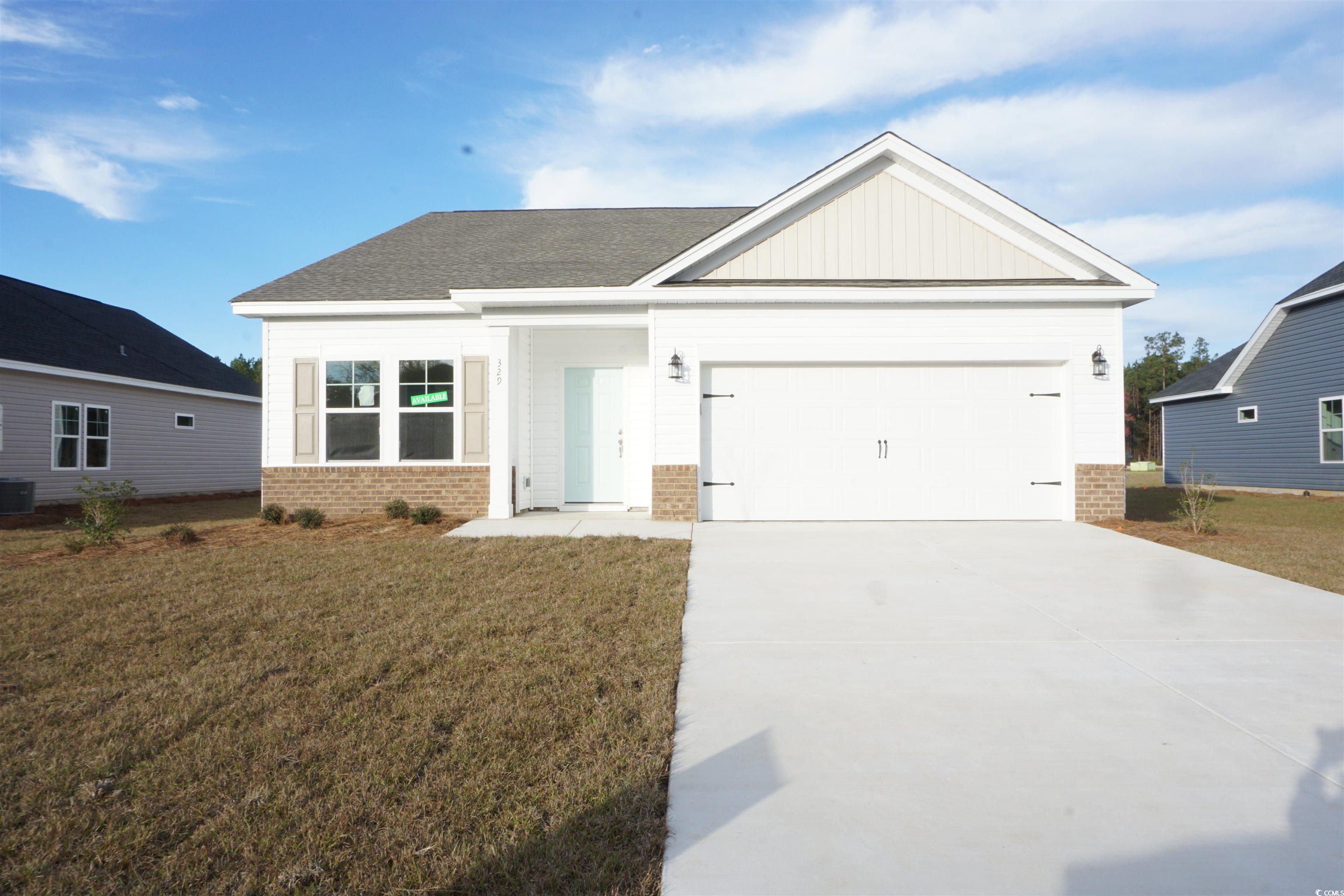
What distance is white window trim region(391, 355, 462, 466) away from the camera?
417 inches

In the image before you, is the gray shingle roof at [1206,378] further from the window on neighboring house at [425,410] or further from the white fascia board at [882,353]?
the window on neighboring house at [425,410]

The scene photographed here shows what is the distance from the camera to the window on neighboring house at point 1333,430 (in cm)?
1567

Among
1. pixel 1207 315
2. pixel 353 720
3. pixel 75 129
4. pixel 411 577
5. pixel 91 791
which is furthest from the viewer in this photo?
pixel 1207 315

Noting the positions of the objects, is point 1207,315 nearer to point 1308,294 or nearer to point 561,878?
point 1308,294

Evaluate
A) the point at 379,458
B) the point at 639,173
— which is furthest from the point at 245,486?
the point at 639,173

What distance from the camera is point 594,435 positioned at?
11.2 meters

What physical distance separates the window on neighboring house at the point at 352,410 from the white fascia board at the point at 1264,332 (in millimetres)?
19734

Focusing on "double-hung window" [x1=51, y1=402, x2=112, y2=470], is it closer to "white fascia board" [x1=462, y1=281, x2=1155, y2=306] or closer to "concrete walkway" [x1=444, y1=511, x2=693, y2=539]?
"concrete walkway" [x1=444, y1=511, x2=693, y2=539]

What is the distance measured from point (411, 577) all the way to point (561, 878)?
4.69 meters

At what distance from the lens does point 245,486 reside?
1984cm

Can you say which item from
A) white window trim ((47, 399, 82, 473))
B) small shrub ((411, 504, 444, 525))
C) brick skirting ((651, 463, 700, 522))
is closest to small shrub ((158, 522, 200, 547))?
small shrub ((411, 504, 444, 525))

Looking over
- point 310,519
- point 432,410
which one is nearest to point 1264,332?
point 432,410

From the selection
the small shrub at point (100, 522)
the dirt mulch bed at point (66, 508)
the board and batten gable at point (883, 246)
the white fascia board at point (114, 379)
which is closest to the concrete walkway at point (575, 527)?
the board and batten gable at point (883, 246)

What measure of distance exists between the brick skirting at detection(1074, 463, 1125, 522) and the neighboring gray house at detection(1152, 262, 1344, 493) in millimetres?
10747
